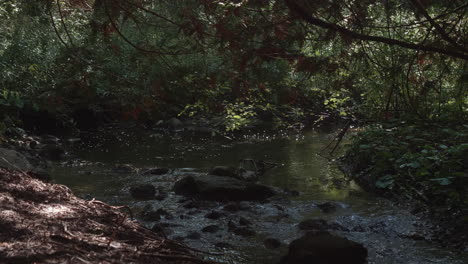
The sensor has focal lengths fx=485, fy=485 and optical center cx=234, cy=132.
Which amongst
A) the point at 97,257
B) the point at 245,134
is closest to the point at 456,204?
the point at 97,257

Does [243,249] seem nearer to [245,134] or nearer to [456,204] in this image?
[456,204]

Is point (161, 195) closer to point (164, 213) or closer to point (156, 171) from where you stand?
point (164, 213)

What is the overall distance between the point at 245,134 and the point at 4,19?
7190mm

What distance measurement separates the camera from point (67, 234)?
3307 mm

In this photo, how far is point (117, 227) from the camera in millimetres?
3939

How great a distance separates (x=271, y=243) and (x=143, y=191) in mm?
2964

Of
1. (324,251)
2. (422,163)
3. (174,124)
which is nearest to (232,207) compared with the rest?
(324,251)

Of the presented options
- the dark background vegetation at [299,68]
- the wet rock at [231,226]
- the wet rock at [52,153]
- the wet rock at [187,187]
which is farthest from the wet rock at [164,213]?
the wet rock at [52,153]

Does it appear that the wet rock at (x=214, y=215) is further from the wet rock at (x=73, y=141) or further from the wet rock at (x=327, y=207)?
the wet rock at (x=73, y=141)

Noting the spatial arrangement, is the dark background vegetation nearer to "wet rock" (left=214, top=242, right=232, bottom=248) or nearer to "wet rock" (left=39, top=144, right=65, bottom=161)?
"wet rock" (left=39, top=144, right=65, bottom=161)

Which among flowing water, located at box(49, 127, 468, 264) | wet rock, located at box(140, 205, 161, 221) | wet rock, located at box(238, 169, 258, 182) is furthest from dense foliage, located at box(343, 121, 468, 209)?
wet rock, located at box(140, 205, 161, 221)

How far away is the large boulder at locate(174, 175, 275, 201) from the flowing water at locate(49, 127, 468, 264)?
0.23 metres

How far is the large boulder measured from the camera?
7301 mm

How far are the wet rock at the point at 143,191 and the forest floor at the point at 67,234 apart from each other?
8.93 ft
